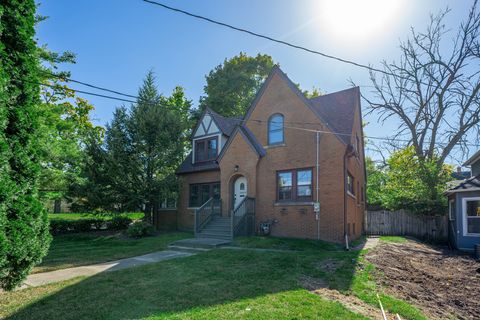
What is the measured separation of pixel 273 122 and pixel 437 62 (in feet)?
58.6

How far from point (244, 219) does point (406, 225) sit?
40.1 ft

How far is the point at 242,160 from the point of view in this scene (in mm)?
16375

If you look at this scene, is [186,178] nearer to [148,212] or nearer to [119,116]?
[148,212]

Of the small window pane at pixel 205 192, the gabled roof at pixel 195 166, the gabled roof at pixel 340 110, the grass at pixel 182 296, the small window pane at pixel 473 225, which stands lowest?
the grass at pixel 182 296

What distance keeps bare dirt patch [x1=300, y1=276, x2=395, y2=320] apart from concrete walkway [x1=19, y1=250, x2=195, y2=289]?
203 inches

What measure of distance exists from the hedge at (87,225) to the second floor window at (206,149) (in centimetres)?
651

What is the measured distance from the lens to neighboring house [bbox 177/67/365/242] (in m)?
13.7

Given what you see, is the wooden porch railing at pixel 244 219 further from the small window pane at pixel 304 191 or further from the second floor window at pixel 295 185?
the small window pane at pixel 304 191

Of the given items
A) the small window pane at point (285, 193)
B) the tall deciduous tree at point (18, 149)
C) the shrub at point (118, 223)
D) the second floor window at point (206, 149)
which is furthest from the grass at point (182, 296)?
the shrub at point (118, 223)

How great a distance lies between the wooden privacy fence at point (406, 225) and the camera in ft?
63.6

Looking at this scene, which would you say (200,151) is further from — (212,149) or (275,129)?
(275,129)

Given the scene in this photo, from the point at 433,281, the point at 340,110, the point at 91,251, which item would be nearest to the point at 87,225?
the point at 91,251

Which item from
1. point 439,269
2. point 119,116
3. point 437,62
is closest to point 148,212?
point 119,116

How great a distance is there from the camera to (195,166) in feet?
67.3
